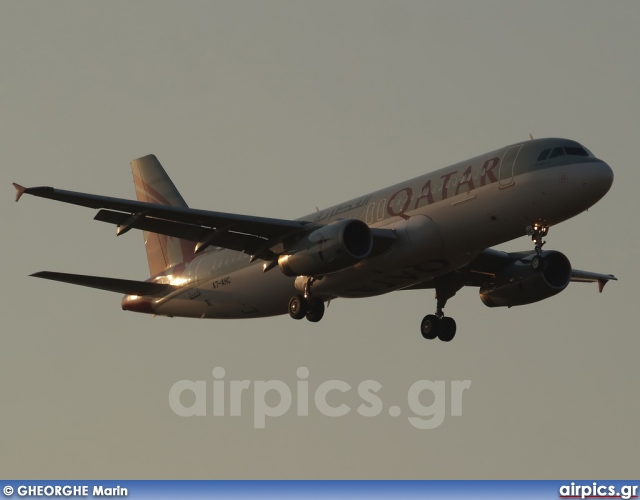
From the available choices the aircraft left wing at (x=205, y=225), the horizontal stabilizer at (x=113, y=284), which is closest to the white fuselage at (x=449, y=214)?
the aircraft left wing at (x=205, y=225)

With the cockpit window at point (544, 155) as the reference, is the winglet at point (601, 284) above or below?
above

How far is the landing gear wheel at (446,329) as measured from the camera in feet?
182

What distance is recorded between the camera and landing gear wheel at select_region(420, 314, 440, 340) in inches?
2183

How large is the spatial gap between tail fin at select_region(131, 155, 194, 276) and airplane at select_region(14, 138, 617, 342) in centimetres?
220

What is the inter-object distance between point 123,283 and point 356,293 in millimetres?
10208

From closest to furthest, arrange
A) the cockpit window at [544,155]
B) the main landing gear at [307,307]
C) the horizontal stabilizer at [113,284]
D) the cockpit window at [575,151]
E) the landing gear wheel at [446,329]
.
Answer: the cockpit window at [544,155], the cockpit window at [575,151], the main landing gear at [307,307], the horizontal stabilizer at [113,284], the landing gear wheel at [446,329]

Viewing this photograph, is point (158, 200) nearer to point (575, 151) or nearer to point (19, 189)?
point (19, 189)

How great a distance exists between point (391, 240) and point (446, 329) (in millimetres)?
8113

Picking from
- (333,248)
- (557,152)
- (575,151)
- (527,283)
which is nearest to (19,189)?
(333,248)

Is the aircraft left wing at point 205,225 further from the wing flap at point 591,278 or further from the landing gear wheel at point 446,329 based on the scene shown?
the wing flap at point 591,278

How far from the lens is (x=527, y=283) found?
175 feet

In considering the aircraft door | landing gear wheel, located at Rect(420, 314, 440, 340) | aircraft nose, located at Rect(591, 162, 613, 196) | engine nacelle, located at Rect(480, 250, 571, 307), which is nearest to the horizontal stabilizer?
landing gear wheel, located at Rect(420, 314, 440, 340)

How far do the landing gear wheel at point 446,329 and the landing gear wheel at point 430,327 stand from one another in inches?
6.4

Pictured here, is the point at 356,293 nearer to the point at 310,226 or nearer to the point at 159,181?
the point at 310,226
